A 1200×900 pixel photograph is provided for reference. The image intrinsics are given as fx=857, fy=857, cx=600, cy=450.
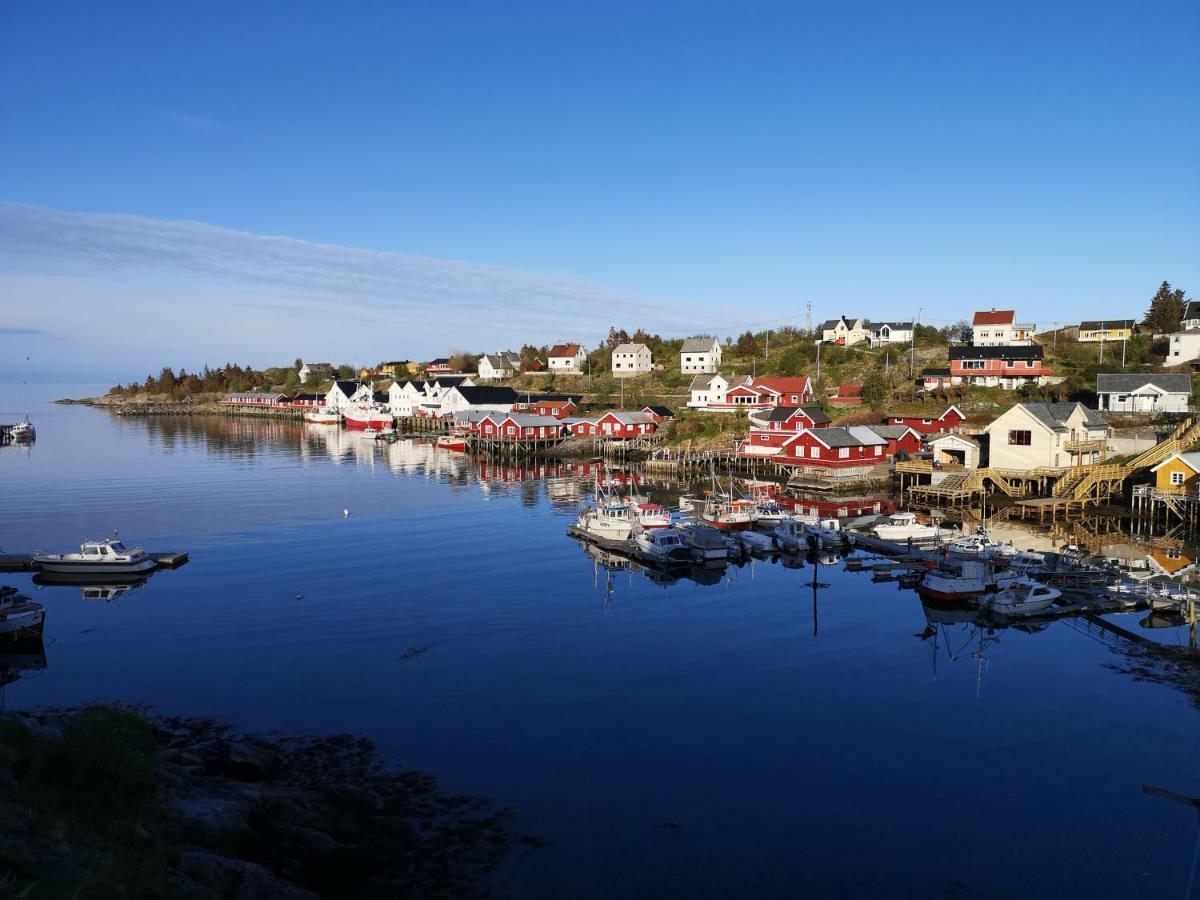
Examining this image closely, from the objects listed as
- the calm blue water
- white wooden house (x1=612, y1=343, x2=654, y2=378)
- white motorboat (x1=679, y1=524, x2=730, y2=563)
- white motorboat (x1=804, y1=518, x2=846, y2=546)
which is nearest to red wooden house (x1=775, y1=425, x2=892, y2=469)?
white motorboat (x1=804, y1=518, x2=846, y2=546)

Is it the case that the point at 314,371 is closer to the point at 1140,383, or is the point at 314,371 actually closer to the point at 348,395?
the point at 348,395

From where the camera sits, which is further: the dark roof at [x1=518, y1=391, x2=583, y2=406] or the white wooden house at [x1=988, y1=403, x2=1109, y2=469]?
the dark roof at [x1=518, y1=391, x2=583, y2=406]

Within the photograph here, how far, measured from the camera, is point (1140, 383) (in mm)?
58906

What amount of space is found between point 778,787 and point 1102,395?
2217 inches

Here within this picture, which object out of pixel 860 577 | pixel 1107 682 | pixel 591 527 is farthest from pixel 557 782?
pixel 591 527

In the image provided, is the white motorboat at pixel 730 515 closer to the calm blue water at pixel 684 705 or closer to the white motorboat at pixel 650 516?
the white motorboat at pixel 650 516

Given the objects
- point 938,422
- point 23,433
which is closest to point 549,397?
point 938,422

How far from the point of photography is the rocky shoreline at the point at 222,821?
10.7 m

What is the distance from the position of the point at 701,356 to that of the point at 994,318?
35.3 metres

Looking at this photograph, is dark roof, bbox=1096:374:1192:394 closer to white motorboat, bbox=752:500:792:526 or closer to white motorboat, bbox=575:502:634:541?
white motorboat, bbox=752:500:792:526

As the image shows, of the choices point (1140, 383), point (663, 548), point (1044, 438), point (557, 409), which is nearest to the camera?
point (663, 548)

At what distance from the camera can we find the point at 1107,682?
2164cm

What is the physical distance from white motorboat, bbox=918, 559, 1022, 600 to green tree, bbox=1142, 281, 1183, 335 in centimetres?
7097

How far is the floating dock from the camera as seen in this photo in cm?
3362
